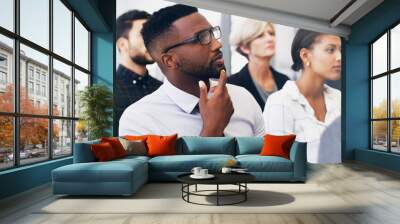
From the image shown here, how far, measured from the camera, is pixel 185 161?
607 centimetres

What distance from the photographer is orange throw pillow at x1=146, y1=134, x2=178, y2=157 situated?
6746mm

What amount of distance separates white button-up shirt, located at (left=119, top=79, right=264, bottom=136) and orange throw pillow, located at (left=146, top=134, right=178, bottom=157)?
5.80 feet

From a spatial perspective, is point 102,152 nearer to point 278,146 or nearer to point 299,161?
point 278,146

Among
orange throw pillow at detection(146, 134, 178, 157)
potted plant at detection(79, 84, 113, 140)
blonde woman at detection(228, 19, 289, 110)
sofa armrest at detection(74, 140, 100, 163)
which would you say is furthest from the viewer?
blonde woman at detection(228, 19, 289, 110)

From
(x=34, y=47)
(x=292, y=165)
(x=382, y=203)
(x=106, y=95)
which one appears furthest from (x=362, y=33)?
(x=34, y=47)

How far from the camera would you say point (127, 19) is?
344 inches

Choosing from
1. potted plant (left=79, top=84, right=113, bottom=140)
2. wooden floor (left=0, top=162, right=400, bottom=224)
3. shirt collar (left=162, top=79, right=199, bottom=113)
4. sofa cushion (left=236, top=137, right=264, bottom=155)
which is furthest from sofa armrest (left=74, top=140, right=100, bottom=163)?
shirt collar (left=162, top=79, right=199, bottom=113)

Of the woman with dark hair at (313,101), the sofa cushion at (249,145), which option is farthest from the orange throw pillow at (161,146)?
the woman with dark hair at (313,101)

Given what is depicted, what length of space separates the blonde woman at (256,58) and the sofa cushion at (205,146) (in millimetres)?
2247

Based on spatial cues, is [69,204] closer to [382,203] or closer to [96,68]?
[382,203]

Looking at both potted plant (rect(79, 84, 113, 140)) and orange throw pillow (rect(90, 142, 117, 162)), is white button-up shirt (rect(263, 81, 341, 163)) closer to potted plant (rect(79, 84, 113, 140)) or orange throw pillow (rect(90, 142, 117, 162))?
potted plant (rect(79, 84, 113, 140))

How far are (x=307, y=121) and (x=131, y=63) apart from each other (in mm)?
4361

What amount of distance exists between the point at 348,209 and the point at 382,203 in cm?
63

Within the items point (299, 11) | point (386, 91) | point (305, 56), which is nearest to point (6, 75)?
point (299, 11)
